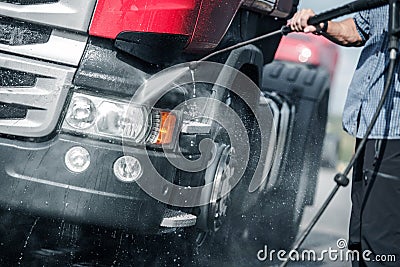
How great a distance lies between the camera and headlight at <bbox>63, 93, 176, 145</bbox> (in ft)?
12.9

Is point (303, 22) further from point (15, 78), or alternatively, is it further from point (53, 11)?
point (15, 78)

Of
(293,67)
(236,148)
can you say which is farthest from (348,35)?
(293,67)

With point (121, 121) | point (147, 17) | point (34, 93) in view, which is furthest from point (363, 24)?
point (34, 93)

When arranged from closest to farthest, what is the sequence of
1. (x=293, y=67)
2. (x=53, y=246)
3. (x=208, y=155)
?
(x=53, y=246) → (x=208, y=155) → (x=293, y=67)

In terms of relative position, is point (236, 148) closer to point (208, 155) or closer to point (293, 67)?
point (208, 155)

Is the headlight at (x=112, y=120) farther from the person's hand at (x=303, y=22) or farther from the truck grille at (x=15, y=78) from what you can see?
the person's hand at (x=303, y=22)

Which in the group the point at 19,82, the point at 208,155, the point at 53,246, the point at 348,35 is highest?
the point at 348,35

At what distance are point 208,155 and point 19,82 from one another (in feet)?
3.93

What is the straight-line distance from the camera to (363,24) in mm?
4199

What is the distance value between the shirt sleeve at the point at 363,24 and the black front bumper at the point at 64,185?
4.03 feet

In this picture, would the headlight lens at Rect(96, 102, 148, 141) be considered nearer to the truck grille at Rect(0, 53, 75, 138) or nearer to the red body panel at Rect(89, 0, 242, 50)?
the truck grille at Rect(0, 53, 75, 138)

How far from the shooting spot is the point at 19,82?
3.92m

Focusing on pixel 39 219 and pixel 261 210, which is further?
pixel 261 210

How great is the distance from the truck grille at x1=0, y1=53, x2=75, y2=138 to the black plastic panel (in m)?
0.08
